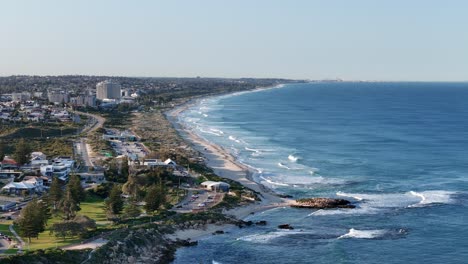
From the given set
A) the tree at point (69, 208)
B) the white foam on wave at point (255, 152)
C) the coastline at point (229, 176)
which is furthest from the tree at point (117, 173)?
the white foam on wave at point (255, 152)

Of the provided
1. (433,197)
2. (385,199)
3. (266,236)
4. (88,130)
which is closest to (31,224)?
(266,236)

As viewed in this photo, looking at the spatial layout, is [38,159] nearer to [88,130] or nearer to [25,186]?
→ [25,186]

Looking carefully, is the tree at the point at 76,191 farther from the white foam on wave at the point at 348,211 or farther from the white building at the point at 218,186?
the white foam on wave at the point at 348,211

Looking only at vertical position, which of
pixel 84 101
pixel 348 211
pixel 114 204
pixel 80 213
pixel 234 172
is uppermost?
pixel 84 101

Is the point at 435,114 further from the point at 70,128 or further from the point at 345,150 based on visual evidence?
the point at 70,128

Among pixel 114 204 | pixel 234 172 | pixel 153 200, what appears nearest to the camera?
pixel 114 204

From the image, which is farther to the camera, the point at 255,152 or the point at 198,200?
the point at 255,152

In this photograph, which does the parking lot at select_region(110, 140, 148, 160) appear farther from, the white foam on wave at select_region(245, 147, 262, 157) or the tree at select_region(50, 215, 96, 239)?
the tree at select_region(50, 215, 96, 239)
